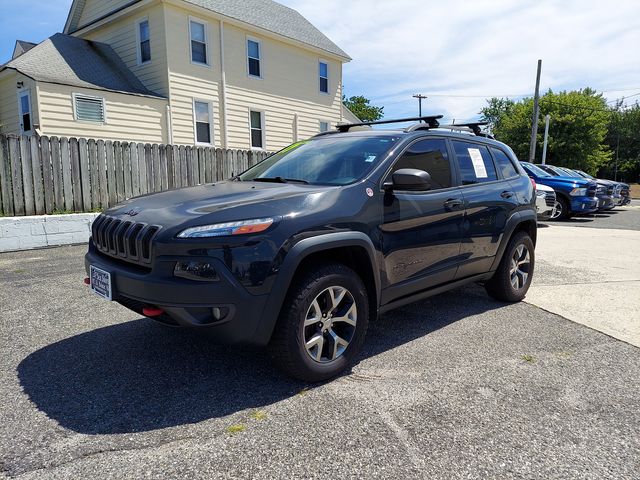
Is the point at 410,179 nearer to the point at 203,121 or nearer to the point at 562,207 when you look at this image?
the point at 562,207

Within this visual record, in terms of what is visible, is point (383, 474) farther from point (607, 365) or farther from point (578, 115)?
point (578, 115)

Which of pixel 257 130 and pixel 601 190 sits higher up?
pixel 257 130

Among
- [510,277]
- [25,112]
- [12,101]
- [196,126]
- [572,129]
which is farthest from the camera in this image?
[572,129]

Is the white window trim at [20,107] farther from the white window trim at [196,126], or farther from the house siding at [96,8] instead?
the white window trim at [196,126]

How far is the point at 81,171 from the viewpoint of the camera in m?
8.27

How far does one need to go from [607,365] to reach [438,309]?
1.60 meters

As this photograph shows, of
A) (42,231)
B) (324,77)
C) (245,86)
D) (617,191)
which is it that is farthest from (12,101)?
(617,191)

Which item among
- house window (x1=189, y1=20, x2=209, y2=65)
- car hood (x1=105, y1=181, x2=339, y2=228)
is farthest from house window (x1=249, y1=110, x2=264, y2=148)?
car hood (x1=105, y1=181, x2=339, y2=228)

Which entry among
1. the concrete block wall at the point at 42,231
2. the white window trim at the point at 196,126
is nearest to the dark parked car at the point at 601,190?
the white window trim at the point at 196,126

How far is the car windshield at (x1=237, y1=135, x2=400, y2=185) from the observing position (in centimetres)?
340

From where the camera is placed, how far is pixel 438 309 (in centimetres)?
465

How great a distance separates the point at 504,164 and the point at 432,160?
4.57 ft

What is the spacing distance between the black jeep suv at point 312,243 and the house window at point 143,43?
41.7 feet

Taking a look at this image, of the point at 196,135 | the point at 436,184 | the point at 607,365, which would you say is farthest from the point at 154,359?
the point at 196,135
